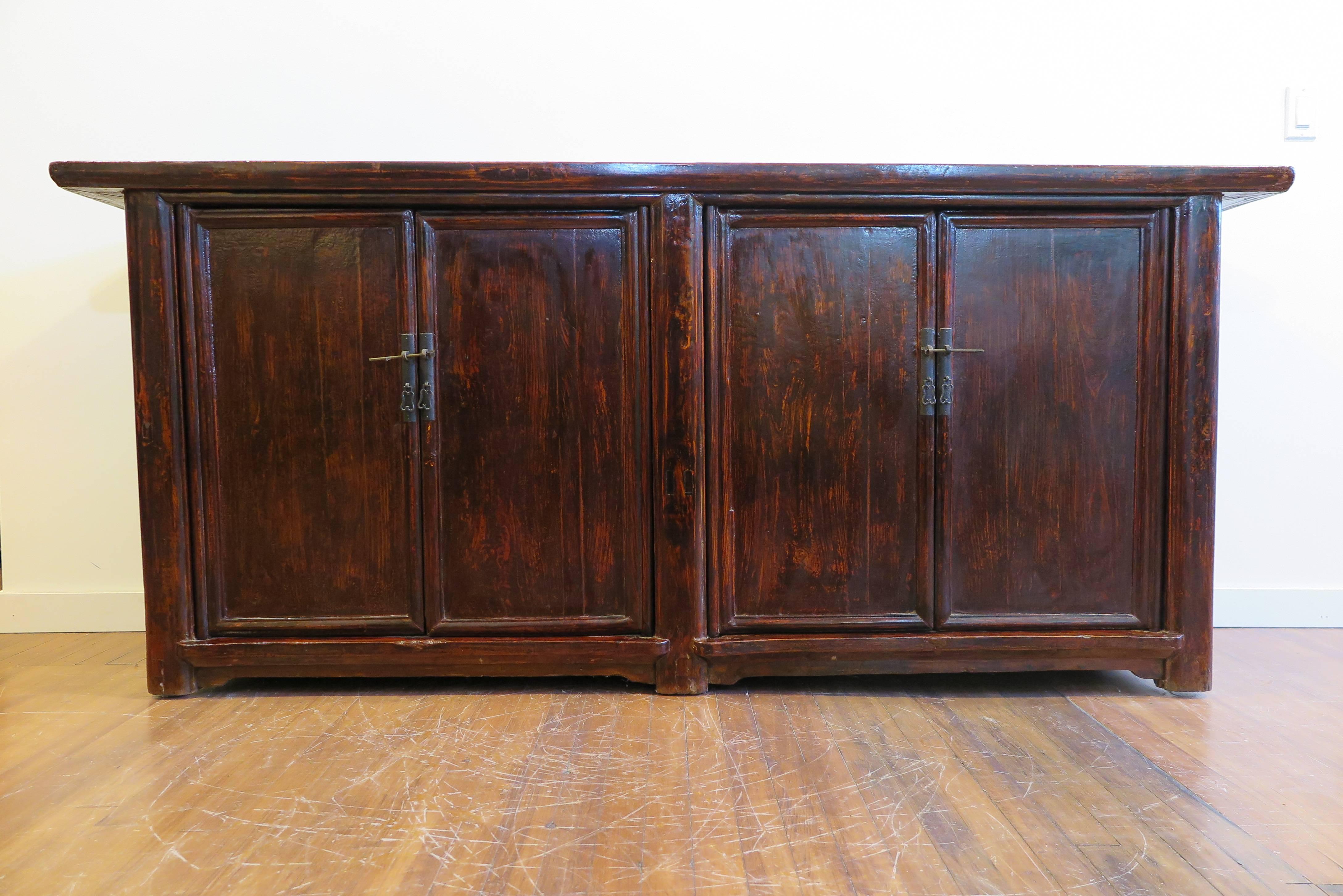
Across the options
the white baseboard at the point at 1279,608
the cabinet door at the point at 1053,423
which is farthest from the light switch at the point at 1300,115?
the white baseboard at the point at 1279,608

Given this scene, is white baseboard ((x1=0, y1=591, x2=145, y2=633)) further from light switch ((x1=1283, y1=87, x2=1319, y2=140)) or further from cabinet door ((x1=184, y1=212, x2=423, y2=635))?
light switch ((x1=1283, y1=87, x2=1319, y2=140))

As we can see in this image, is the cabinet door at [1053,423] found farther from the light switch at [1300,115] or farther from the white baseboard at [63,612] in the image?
the white baseboard at [63,612]

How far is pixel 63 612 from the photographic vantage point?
2760 millimetres

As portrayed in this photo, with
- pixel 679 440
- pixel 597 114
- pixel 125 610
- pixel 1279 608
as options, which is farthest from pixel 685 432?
pixel 1279 608

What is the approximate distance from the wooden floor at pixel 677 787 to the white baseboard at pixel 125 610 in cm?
45

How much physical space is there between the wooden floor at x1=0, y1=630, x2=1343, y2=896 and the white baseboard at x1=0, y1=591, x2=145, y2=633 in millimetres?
446

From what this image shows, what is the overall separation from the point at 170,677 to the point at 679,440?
146 cm

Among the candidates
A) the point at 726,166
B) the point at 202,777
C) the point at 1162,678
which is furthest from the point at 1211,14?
the point at 202,777

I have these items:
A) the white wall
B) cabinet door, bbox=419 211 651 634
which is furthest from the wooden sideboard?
the white wall

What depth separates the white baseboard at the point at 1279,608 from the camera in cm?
276

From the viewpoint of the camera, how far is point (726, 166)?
2.04 meters

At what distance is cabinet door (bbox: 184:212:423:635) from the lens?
208 centimetres

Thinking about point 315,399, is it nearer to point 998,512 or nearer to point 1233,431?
point 998,512

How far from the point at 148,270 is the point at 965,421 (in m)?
2.11
